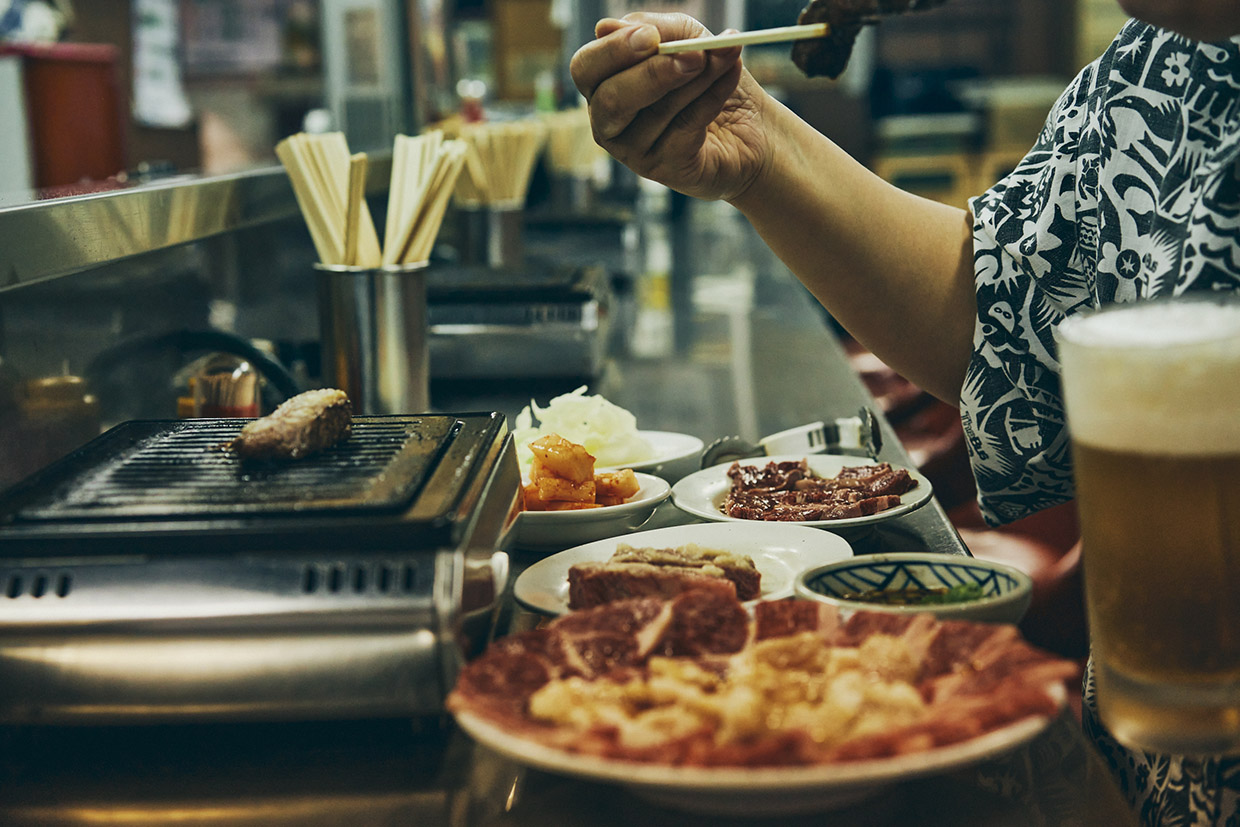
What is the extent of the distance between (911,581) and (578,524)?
0.43m

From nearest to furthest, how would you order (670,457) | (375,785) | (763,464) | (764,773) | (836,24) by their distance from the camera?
(764,773)
(375,785)
(836,24)
(763,464)
(670,457)

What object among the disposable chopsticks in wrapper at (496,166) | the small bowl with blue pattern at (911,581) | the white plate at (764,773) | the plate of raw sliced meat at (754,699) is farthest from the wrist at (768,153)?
the disposable chopsticks in wrapper at (496,166)

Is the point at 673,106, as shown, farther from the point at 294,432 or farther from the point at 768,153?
the point at 294,432

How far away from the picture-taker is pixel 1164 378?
2.46 ft

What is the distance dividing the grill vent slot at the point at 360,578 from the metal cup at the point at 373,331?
78 centimetres

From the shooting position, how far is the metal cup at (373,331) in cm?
166

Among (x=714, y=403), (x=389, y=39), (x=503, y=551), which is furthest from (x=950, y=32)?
(x=503, y=551)

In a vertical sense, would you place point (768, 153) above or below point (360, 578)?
above

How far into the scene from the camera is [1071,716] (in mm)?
991

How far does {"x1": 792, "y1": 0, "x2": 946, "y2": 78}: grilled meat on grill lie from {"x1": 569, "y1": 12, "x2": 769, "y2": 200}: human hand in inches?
3.4

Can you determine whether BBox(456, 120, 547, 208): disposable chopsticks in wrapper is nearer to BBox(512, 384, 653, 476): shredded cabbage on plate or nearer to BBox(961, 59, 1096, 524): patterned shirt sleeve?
BBox(512, 384, 653, 476): shredded cabbage on plate

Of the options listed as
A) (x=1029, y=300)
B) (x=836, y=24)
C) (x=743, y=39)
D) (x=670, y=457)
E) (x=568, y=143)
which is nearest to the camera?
(x=743, y=39)

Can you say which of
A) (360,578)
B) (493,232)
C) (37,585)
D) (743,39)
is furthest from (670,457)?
(493,232)

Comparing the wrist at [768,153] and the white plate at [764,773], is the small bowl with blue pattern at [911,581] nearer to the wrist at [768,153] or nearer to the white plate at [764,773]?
the white plate at [764,773]
